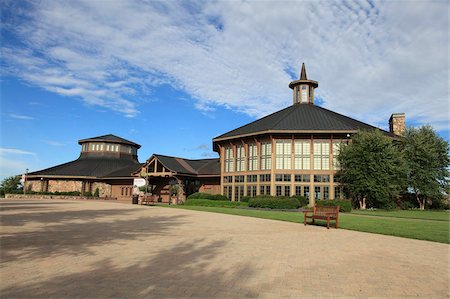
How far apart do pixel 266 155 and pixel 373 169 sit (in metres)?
11.4

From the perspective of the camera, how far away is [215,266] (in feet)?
24.3

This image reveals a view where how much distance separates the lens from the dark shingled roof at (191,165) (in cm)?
4287

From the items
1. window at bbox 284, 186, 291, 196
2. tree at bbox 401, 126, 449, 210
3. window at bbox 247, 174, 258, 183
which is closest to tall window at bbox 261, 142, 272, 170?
window at bbox 247, 174, 258, 183

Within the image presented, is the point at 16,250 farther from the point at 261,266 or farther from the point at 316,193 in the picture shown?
the point at 316,193

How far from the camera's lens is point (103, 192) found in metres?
56.3

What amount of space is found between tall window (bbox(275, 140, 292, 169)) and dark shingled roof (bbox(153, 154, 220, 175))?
9658mm

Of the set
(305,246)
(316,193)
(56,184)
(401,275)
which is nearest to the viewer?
(401,275)

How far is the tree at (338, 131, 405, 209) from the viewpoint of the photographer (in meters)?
A: 31.4

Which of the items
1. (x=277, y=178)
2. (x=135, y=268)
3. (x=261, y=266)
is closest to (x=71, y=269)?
(x=135, y=268)

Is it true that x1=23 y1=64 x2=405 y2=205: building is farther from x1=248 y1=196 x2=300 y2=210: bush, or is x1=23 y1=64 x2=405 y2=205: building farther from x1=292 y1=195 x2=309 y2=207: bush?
x1=248 y1=196 x2=300 y2=210: bush

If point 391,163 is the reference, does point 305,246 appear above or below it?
below

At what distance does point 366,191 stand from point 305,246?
2534 centimetres

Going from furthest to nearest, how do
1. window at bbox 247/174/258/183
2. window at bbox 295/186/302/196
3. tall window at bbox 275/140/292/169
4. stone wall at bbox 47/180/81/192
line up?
1. stone wall at bbox 47/180/81/192
2. window at bbox 247/174/258/183
3. tall window at bbox 275/140/292/169
4. window at bbox 295/186/302/196

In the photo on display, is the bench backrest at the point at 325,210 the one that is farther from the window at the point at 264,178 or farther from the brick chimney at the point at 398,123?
the brick chimney at the point at 398,123
